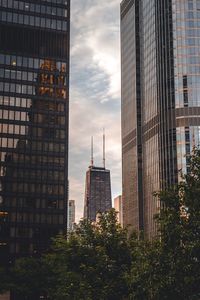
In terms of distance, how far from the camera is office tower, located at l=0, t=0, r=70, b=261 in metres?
149

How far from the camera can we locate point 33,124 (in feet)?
509

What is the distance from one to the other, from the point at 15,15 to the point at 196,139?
70.5 meters

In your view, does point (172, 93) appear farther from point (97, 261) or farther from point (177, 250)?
point (177, 250)

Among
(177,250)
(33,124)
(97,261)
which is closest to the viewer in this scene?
(177,250)

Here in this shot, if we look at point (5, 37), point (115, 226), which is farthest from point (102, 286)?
point (5, 37)

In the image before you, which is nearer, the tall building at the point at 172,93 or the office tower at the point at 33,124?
the office tower at the point at 33,124

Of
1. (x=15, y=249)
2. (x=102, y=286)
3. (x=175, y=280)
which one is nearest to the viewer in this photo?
(x=175, y=280)

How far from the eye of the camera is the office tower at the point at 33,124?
149 m

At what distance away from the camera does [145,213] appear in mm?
199750

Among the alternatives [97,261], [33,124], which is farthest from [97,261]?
[33,124]

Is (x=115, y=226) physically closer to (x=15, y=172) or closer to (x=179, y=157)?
(x=15, y=172)

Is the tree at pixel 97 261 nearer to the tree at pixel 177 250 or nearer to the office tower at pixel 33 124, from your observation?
the tree at pixel 177 250

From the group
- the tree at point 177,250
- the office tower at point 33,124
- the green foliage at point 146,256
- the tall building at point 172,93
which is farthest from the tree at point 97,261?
the tall building at point 172,93

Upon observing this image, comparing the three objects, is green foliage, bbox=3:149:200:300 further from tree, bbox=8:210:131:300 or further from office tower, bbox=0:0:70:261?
office tower, bbox=0:0:70:261
